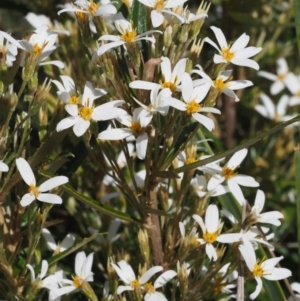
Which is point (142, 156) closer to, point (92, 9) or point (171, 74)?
point (171, 74)

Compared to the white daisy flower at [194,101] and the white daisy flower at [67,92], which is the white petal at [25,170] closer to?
the white daisy flower at [67,92]

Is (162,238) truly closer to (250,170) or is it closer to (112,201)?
(112,201)

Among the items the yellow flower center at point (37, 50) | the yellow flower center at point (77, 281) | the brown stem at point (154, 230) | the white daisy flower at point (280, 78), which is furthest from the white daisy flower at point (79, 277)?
the white daisy flower at point (280, 78)

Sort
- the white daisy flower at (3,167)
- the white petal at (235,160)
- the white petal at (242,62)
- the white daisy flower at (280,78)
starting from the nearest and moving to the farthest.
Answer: the white daisy flower at (3,167) < the white petal at (242,62) < the white petal at (235,160) < the white daisy flower at (280,78)

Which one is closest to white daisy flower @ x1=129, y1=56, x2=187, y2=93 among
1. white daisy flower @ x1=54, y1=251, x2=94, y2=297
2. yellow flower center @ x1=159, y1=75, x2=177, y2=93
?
yellow flower center @ x1=159, y1=75, x2=177, y2=93

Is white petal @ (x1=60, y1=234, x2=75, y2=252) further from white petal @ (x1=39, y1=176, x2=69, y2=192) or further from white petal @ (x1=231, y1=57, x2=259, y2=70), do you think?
white petal @ (x1=231, y1=57, x2=259, y2=70)

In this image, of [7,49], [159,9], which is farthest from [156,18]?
[7,49]
